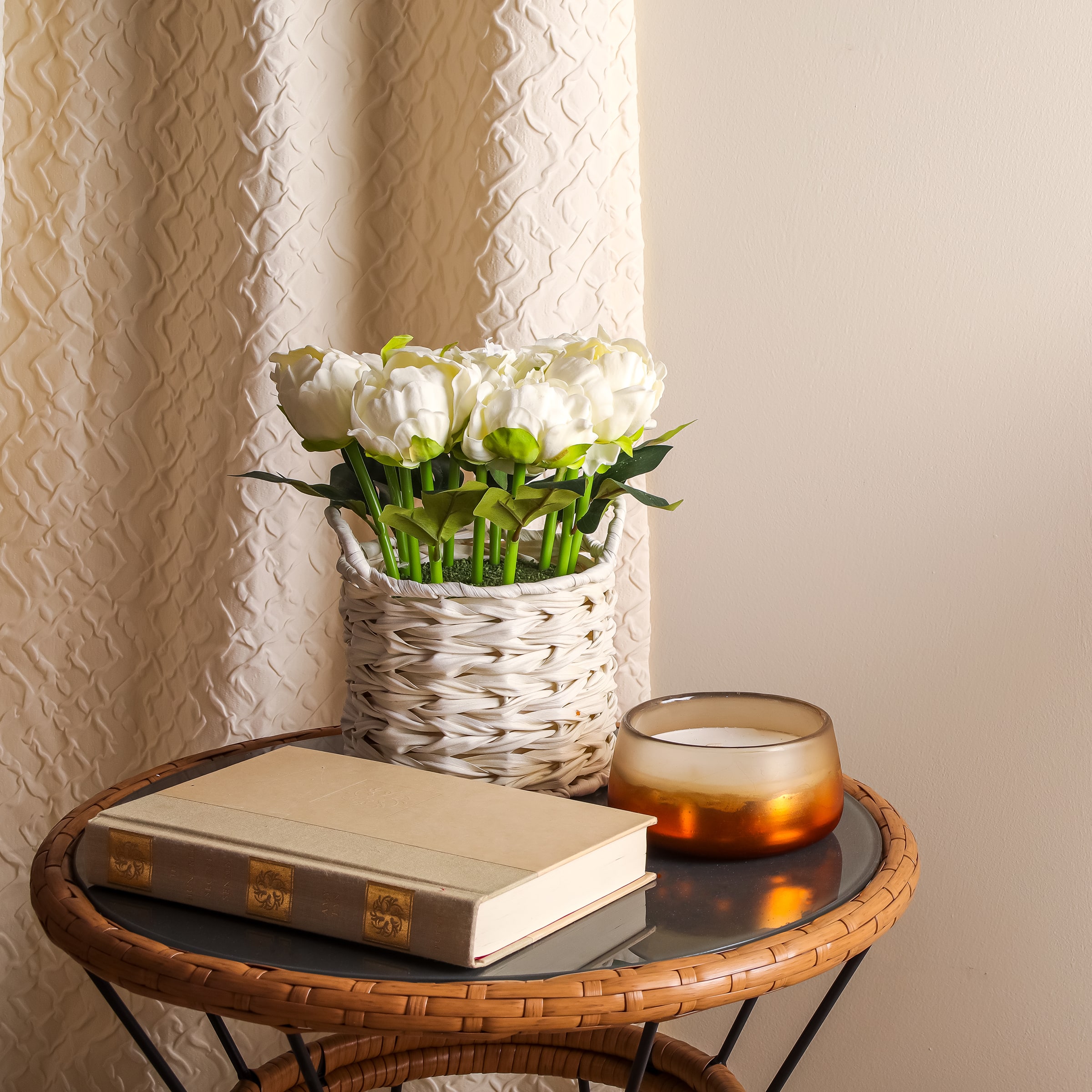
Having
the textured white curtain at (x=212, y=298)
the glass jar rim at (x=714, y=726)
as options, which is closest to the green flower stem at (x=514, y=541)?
the glass jar rim at (x=714, y=726)

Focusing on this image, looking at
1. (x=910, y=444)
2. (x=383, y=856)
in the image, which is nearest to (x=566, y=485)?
(x=383, y=856)

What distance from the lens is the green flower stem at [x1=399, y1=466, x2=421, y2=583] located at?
2.01 feet

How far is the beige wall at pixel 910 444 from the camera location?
832mm

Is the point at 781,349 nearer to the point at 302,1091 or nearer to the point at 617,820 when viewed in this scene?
the point at 617,820

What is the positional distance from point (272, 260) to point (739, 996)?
749 mm

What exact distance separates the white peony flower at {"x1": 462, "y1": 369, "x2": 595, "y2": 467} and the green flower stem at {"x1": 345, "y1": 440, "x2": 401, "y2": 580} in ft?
0.26

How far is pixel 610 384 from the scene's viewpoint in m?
0.59

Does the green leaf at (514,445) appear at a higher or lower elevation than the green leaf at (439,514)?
higher

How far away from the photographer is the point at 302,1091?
728 mm

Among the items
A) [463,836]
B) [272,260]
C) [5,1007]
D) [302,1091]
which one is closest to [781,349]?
[272,260]

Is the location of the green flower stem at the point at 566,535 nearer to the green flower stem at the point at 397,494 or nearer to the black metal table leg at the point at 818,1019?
the green flower stem at the point at 397,494

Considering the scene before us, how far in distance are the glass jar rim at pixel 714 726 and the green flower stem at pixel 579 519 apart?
0.10 m

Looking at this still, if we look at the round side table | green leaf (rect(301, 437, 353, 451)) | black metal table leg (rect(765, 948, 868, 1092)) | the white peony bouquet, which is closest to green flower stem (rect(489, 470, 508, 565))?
the white peony bouquet

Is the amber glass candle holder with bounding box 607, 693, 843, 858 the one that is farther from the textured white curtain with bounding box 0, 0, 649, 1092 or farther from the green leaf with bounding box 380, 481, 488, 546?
the textured white curtain with bounding box 0, 0, 649, 1092
